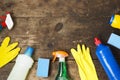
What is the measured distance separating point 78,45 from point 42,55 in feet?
0.53

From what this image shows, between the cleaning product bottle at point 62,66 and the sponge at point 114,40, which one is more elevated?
the sponge at point 114,40

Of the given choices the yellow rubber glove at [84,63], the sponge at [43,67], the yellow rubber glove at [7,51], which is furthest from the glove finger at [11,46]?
the yellow rubber glove at [84,63]

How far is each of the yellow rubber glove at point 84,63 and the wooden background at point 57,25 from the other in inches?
0.8

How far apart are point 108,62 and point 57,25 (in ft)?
0.90

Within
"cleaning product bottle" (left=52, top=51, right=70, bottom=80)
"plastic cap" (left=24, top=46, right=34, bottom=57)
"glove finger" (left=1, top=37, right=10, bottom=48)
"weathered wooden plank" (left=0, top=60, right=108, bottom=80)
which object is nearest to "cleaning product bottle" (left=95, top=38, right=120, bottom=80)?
"weathered wooden plank" (left=0, top=60, right=108, bottom=80)

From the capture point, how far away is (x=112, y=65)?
1148mm

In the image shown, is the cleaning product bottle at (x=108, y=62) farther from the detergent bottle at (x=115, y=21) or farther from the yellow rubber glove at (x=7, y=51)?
the yellow rubber glove at (x=7, y=51)

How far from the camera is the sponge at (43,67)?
1170 mm

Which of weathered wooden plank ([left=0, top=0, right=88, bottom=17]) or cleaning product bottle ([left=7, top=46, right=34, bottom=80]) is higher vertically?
weathered wooden plank ([left=0, top=0, right=88, bottom=17])

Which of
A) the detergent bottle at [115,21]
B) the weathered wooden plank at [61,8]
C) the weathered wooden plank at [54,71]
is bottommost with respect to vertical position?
the weathered wooden plank at [54,71]

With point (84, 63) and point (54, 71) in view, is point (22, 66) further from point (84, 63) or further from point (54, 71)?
point (84, 63)

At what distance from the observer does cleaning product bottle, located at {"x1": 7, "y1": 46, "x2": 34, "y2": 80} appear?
117cm

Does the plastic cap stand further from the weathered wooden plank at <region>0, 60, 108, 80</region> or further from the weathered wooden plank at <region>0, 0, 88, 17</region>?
the weathered wooden plank at <region>0, 0, 88, 17</region>

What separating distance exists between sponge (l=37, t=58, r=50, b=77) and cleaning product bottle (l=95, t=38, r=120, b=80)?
0.74 ft
